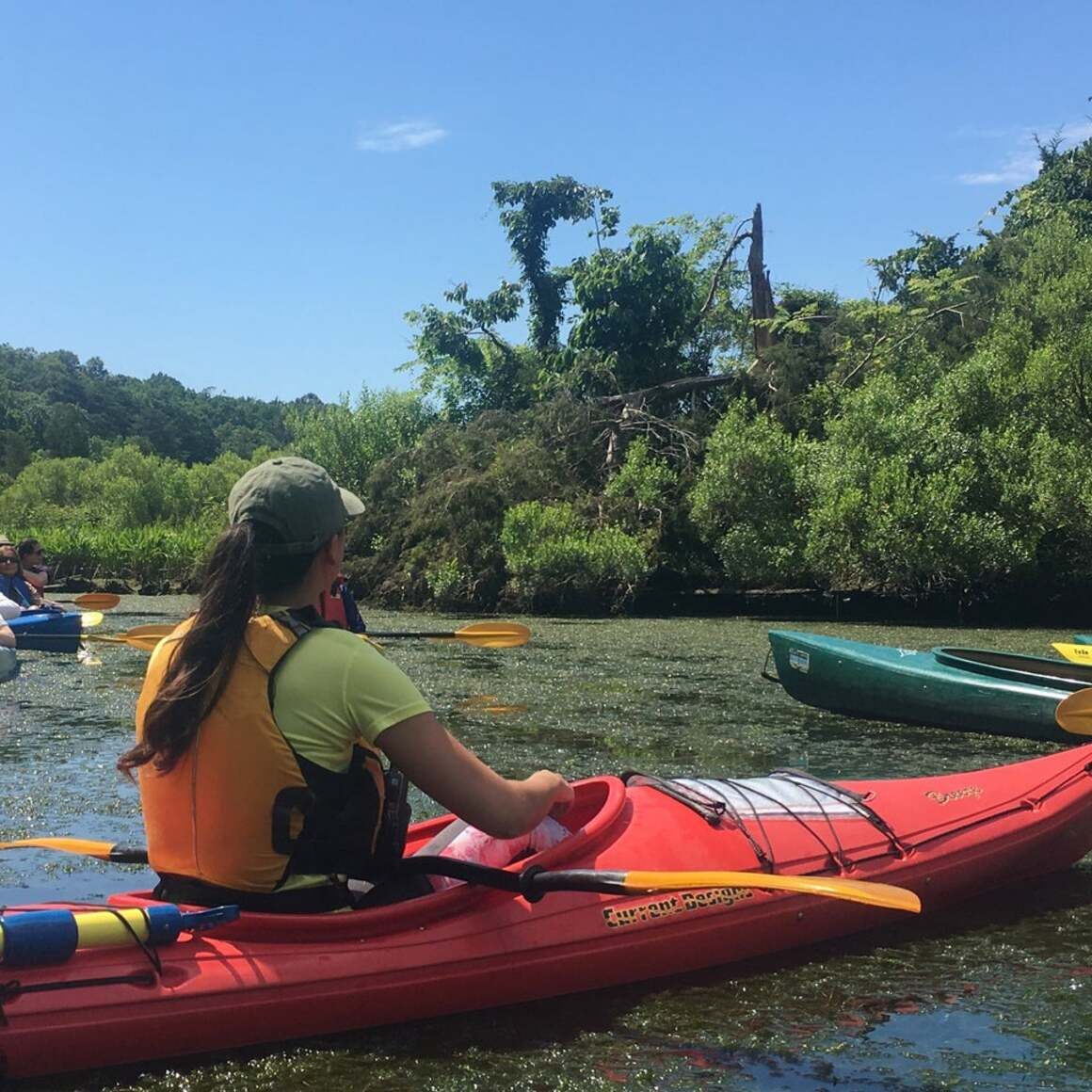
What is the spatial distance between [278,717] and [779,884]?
1243mm

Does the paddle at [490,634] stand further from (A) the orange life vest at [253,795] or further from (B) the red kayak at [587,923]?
(A) the orange life vest at [253,795]

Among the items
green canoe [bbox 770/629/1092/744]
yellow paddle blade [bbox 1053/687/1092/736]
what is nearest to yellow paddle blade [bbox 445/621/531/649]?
green canoe [bbox 770/629/1092/744]

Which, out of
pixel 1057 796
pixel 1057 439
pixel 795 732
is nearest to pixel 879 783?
pixel 1057 796

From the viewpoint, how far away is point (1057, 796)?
416 cm

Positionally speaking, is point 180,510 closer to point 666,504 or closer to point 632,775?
point 666,504

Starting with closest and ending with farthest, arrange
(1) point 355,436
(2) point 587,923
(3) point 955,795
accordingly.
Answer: (2) point 587,923
(3) point 955,795
(1) point 355,436

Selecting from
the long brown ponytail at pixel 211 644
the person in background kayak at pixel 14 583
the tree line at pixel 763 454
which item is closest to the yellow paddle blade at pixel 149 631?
the person in background kayak at pixel 14 583

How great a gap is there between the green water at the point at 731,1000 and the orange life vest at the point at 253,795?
45 centimetres

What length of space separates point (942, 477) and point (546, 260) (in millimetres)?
15344

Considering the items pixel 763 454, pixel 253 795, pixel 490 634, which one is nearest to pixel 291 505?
pixel 253 795

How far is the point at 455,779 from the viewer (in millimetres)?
2516

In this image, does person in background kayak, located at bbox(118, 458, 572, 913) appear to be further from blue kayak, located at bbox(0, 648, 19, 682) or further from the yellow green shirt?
blue kayak, located at bbox(0, 648, 19, 682)

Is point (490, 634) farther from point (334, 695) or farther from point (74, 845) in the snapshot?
point (334, 695)

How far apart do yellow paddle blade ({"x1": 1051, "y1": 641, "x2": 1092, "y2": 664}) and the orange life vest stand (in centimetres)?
693
